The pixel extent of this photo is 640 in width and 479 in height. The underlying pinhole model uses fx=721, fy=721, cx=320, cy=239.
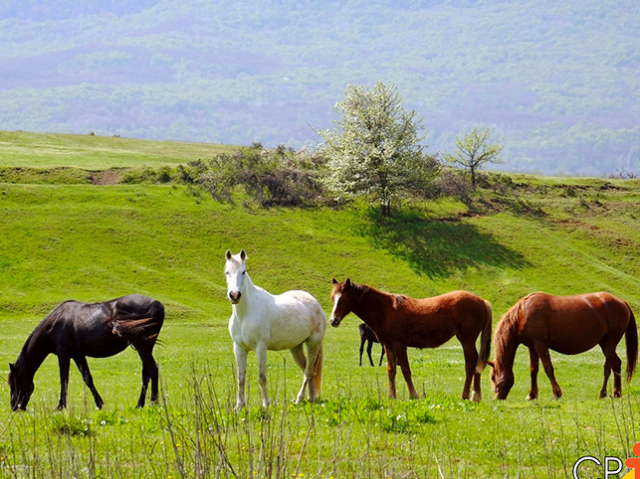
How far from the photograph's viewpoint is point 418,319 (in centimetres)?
1494

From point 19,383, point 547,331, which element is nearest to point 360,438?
point 547,331

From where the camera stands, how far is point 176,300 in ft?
157

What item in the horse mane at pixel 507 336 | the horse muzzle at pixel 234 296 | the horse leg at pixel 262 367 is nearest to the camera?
the horse muzzle at pixel 234 296

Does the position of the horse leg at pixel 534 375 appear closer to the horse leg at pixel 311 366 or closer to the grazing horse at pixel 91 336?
the horse leg at pixel 311 366

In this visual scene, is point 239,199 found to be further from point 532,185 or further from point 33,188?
point 532,185

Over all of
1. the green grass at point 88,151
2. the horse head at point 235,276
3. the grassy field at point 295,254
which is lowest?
the grassy field at point 295,254

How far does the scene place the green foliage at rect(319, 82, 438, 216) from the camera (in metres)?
67.5

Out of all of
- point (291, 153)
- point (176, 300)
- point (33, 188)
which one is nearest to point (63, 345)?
point (176, 300)

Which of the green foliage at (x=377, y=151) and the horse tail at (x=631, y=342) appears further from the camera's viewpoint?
the green foliage at (x=377, y=151)

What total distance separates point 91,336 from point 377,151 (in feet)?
180

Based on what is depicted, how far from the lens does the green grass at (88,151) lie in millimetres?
74062

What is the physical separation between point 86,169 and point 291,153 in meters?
21.5

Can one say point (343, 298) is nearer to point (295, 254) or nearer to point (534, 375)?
point (534, 375)

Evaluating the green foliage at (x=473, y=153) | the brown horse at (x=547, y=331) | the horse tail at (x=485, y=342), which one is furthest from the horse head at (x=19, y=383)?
the green foliage at (x=473, y=153)
